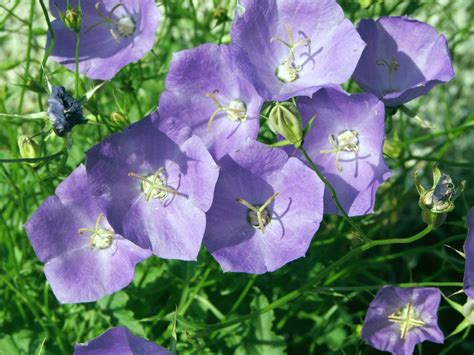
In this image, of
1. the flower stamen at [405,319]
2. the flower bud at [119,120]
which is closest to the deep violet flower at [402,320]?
the flower stamen at [405,319]

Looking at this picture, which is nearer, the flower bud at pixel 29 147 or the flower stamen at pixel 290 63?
the flower bud at pixel 29 147

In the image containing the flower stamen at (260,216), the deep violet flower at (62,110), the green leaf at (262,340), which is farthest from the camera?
the green leaf at (262,340)

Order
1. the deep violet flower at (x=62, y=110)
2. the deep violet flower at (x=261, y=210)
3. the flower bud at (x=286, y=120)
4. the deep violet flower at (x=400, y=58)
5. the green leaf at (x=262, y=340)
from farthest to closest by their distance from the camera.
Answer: the green leaf at (x=262, y=340), the deep violet flower at (x=400, y=58), the deep violet flower at (x=261, y=210), the deep violet flower at (x=62, y=110), the flower bud at (x=286, y=120)

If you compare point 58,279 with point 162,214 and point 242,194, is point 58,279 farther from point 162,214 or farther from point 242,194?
point 242,194

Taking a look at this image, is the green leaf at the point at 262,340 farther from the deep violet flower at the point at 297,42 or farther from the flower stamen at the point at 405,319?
the deep violet flower at the point at 297,42

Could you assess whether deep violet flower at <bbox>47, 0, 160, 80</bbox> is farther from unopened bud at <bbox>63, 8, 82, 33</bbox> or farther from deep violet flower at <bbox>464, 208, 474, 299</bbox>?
deep violet flower at <bbox>464, 208, 474, 299</bbox>

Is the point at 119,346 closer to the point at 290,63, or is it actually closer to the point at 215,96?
the point at 215,96

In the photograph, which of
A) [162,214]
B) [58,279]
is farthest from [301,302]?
[58,279]

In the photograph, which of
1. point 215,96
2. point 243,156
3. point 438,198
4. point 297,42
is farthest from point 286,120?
point 297,42
